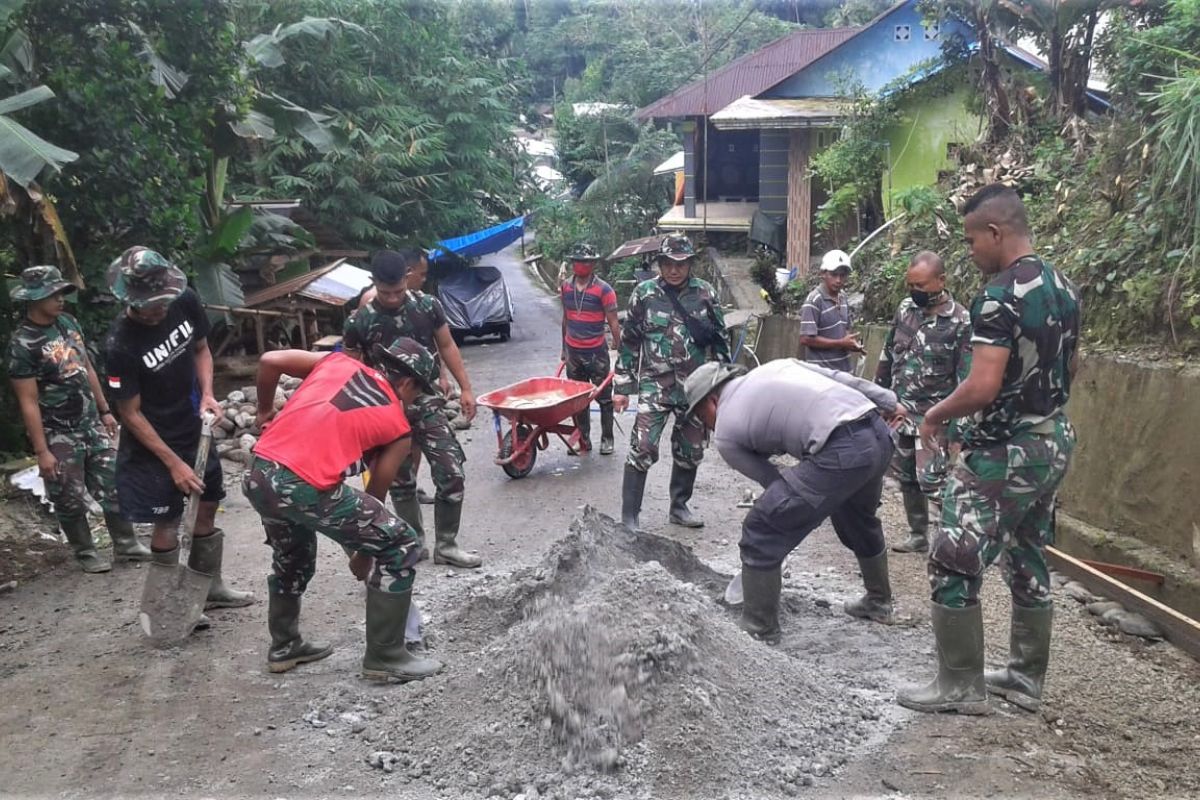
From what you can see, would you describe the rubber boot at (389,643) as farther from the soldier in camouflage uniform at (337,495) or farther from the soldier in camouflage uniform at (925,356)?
the soldier in camouflage uniform at (925,356)

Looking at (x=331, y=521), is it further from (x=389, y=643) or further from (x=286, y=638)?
(x=286, y=638)

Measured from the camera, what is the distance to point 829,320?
758 cm

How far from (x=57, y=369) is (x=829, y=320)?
209 inches

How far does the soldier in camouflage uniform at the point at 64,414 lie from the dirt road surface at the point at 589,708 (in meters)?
0.84

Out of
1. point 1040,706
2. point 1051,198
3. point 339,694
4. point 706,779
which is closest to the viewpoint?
point 706,779

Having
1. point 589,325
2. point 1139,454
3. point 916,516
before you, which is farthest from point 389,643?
point 589,325

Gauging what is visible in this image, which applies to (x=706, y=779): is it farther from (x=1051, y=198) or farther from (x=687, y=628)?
(x=1051, y=198)

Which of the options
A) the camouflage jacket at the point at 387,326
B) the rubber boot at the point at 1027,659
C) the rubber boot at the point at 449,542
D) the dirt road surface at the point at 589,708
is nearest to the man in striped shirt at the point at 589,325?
the rubber boot at the point at 449,542

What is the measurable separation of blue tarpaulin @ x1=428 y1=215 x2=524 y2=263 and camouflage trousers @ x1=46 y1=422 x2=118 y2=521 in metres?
13.9

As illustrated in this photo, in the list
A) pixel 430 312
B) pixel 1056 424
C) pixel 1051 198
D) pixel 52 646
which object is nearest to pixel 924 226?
pixel 1051 198

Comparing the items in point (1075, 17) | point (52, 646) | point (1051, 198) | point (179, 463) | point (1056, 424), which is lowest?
point (52, 646)

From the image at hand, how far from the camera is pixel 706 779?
3.44 m

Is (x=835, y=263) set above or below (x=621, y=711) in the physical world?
above

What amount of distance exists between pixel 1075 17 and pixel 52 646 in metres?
9.75
